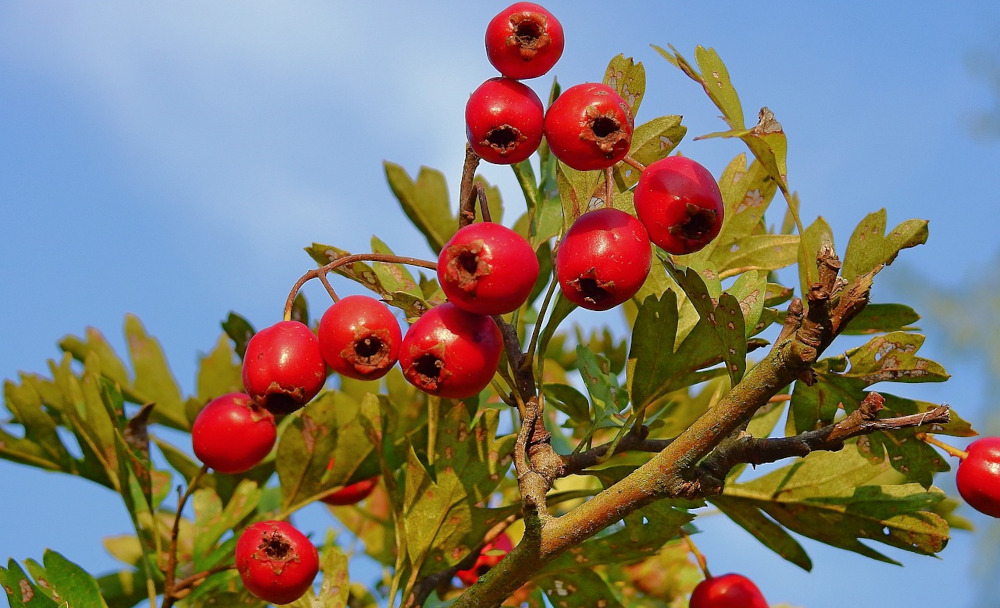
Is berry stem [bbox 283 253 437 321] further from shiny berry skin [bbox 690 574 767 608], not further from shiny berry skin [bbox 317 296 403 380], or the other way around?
shiny berry skin [bbox 690 574 767 608]

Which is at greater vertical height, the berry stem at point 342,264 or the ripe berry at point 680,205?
the berry stem at point 342,264

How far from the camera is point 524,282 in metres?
1.47

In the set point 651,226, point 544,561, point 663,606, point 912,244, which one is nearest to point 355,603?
point 663,606

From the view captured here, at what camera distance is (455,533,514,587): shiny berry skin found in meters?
2.46

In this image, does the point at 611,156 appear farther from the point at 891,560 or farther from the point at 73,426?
the point at 73,426

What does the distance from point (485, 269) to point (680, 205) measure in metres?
0.33

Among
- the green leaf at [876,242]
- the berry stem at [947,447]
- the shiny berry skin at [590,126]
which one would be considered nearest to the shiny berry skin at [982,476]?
the berry stem at [947,447]

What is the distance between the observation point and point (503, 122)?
1.54 meters

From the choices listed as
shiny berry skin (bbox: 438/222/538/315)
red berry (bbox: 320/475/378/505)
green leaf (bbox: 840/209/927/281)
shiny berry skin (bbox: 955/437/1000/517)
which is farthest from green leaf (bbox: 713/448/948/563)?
red berry (bbox: 320/475/378/505)

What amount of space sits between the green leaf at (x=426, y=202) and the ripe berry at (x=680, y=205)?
3.40 ft

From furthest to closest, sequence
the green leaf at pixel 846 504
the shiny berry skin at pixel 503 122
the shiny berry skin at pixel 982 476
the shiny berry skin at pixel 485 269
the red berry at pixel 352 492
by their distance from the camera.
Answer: the red berry at pixel 352 492 < the green leaf at pixel 846 504 < the shiny berry skin at pixel 982 476 < the shiny berry skin at pixel 503 122 < the shiny berry skin at pixel 485 269

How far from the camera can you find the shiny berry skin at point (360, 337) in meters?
1.57

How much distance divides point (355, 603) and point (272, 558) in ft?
4.05

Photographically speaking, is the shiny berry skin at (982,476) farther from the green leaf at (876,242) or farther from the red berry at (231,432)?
the red berry at (231,432)
